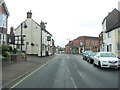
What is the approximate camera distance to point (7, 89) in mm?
6578

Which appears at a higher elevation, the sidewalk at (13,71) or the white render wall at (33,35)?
the white render wall at (33,35)

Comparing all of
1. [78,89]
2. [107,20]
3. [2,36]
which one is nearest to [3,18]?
[2,36]

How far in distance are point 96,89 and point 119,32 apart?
2015 cm

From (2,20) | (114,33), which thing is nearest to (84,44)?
(114,33)

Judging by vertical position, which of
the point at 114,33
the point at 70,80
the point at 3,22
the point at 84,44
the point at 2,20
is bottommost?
the point at 70,80

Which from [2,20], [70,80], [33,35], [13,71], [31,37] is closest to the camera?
→ [70,80]

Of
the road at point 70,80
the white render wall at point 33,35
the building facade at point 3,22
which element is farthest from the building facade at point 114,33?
the building facade at point 3,22

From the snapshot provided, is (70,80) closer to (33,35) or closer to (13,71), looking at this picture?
(13,71)

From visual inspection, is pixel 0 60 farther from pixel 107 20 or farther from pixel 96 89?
pixel 107 20

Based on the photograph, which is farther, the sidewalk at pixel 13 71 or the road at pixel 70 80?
the sidewalk at pixel 13 71

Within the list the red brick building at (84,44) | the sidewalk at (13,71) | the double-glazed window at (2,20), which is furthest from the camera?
the red brick building at (84,44)

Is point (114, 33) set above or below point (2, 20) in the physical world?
below

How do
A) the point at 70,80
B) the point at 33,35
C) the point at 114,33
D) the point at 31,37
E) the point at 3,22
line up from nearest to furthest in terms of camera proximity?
the point at 70,80
the point at 3,22
the point at 114,33
the point at 31,37
the point at 33,35

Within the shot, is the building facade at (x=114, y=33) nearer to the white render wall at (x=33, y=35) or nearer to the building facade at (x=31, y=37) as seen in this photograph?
the building facade at (x=31, y=37)
